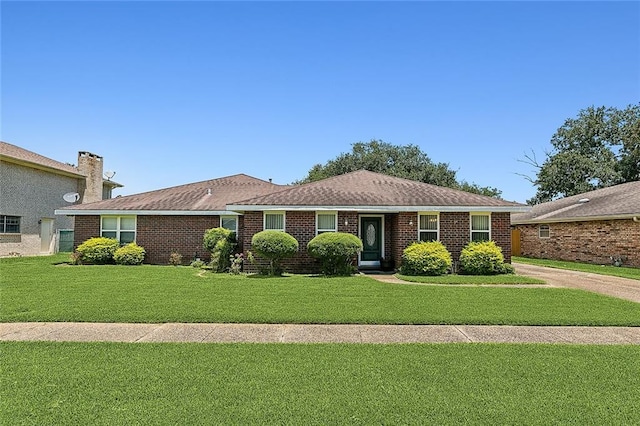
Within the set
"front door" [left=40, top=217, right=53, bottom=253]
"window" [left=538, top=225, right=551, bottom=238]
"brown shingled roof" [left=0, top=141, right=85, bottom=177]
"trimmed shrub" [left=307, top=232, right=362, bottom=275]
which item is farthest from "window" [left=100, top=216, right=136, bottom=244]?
"window" [left=538, top=225, right=551, bottom=238]

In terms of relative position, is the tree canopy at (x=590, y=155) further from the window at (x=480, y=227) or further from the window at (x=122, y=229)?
the window at (x=122, y=229)

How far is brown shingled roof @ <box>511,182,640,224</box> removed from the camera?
18.9 meters

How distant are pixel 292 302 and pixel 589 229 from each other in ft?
60.6

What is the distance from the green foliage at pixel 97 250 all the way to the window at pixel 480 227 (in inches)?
586

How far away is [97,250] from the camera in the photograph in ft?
57.1

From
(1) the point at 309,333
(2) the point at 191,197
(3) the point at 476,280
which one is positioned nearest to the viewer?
(1) the point at 309,333

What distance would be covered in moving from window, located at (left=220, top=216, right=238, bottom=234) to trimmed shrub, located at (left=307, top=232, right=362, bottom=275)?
5470mm

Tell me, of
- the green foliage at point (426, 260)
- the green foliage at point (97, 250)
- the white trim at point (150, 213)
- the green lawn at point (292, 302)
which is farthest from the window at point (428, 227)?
the green foliage at point (97, 250)

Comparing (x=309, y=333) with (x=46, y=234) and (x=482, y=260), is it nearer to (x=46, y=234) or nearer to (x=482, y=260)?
(x=482, y=260)

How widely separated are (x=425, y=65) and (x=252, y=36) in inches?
283

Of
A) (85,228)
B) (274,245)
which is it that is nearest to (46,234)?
(85,228)

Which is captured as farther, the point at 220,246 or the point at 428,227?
the point at 220,246

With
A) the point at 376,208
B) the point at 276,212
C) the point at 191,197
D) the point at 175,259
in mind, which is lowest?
the point at 175,259

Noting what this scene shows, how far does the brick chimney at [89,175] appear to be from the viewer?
2750 centimetres
